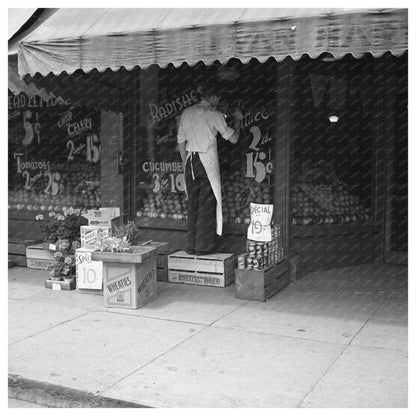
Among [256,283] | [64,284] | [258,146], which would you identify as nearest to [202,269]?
[256,283]

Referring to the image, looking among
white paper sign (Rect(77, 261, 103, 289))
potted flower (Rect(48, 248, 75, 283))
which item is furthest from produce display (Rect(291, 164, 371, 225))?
potted flower (Rect(48, 248, 75, 283))

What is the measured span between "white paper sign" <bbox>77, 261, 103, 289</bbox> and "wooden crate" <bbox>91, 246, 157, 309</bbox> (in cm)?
50

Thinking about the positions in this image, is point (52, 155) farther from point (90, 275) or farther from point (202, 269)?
point (202, 269)

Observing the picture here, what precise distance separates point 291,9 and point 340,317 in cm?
301

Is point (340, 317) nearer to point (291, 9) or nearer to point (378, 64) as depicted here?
point (291, 9)

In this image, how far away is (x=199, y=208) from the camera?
292 inches

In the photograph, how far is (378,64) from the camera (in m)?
8.30

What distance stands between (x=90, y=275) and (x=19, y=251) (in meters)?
2.08

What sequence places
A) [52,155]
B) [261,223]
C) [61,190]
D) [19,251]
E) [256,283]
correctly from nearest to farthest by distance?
[256,283]
[261,223]
[19,251]
[61,190]
[52,155]

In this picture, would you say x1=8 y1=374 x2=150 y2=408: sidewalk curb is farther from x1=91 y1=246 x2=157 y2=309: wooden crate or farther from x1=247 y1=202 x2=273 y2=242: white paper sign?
x1=247 y1=202 x2=273 y2=242: white paper sign

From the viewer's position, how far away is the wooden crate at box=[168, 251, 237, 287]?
23.7 ft

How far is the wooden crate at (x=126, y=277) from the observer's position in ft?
20.3

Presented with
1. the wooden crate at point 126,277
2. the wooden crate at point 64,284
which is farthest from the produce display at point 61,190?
the wooden crate at point 126,277

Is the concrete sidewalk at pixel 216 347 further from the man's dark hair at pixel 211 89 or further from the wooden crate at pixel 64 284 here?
the man's dark hair at pixel 211 89
